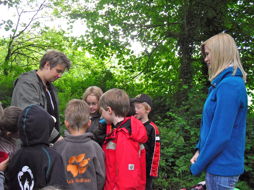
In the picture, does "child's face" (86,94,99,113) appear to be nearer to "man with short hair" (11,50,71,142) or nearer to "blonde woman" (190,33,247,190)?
"man with short hair" (11,50,71,142)

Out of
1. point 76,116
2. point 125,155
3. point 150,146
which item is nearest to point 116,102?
point 76,116

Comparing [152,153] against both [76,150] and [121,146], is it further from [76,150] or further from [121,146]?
[76,150]

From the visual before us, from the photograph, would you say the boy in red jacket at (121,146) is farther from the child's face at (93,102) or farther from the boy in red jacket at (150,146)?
the child's face at (93,102)

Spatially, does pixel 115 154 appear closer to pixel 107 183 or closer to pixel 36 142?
pixel 107 183

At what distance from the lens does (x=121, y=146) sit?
10.6 feet

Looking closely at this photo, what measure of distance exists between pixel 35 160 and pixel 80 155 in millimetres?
705

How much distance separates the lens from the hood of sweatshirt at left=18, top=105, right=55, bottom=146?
2.62m

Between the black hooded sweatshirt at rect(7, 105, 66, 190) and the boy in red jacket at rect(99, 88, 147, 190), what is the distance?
79cm

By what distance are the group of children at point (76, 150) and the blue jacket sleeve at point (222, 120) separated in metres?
0.96

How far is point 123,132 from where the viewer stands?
3.31 metres

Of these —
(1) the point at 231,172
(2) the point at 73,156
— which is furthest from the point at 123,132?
(1) the point at 231,172

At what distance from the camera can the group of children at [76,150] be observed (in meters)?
2.58

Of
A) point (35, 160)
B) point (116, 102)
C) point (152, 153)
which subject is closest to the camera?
point (35, 160)

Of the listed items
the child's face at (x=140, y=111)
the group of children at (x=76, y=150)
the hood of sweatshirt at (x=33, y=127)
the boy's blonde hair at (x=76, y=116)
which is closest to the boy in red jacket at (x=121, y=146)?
the group of children at (x=76, y=150)
